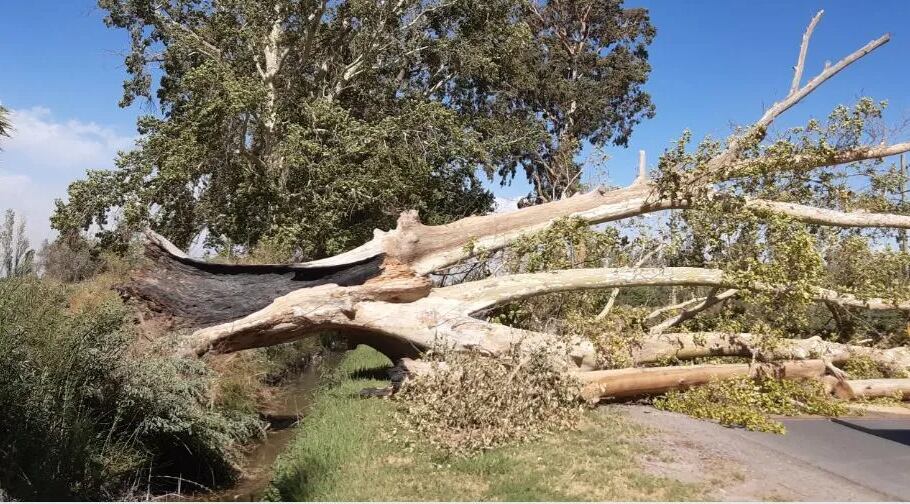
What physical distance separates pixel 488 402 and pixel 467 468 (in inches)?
45.6

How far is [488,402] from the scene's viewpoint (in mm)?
6547

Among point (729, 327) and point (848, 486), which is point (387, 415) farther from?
Result: point (729, 327)

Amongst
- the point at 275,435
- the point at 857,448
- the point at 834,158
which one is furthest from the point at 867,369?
the point at 275,435

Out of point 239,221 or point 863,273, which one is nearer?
point 863,273

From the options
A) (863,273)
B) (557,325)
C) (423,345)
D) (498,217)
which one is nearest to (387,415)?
(423,345)

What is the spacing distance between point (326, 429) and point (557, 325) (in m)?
4.09

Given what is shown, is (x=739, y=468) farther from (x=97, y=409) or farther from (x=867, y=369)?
(x=867, y=369)

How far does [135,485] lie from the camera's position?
6164 mm

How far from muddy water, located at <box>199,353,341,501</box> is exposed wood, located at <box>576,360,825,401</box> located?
11.7ft

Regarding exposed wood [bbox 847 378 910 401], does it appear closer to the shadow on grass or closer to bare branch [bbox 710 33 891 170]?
bare branch [bbox 710 33 891 170]

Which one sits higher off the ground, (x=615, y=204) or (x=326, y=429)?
(x=615, y=204)

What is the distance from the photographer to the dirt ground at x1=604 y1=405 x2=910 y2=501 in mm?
4746

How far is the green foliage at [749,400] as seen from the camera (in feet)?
24.9

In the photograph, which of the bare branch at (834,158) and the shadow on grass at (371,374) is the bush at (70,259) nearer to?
the shadow on grass at (371,374)
